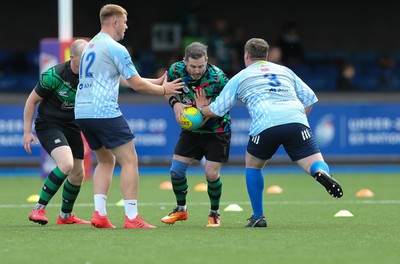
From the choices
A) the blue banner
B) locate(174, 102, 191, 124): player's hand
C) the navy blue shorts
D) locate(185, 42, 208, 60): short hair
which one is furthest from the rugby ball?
the blue banner

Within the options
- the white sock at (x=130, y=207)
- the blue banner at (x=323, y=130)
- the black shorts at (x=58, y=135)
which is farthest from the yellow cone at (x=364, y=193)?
the blue banner at (x=323, y=130)

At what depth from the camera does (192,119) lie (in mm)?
10406

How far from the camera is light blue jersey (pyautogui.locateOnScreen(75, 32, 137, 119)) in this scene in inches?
391

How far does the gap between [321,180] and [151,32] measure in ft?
57.8

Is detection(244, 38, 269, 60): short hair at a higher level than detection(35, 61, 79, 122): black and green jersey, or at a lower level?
higher

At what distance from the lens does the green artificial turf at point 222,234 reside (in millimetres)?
8016

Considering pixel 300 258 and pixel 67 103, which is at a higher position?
pixel 67 103

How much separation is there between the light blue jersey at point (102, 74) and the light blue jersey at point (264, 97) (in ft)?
3.17

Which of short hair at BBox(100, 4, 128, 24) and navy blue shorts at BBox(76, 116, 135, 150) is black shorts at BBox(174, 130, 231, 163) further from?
short hair at BBox(100, 4, 128, 24)

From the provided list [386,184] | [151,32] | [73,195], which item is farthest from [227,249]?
[151,32]

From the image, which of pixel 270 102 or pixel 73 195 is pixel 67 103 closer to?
pixel 73 195

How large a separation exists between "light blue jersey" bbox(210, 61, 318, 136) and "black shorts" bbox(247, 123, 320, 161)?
2.1 inches

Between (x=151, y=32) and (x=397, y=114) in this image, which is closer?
(x=397, y=114)

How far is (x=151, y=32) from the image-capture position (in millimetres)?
26969
